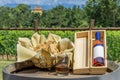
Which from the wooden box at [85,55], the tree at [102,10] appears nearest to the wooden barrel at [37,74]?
the wooden box at [85,55]

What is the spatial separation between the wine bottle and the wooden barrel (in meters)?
0.10

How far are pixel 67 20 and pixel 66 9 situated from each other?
3.46 ft

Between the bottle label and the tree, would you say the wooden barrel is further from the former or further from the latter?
the tree

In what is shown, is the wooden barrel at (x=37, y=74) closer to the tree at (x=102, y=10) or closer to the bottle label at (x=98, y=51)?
the bottle label at (x=98, y=51)

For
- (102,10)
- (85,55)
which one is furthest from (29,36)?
→ (102,10)

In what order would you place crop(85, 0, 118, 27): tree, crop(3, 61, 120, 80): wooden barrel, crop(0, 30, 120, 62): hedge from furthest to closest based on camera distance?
crop(85, 0, 118, 27): tree, crop(0, 30, 120, 62): hedge, crop(3, 61, 120, 80): wooden barrel

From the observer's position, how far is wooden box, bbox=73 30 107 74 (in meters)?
2.17

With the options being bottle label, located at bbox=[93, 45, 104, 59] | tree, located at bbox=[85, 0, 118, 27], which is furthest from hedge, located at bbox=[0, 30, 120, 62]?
tree, located at bbox=[85, 0, 118, 27]

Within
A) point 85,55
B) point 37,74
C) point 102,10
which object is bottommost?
point 37,74

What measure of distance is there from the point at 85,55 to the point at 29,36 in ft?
29.7

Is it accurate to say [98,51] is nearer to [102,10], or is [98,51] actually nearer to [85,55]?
[85,55]

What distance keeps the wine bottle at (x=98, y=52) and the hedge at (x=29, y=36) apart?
8.36 meters

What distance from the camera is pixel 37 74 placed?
222 centimetres

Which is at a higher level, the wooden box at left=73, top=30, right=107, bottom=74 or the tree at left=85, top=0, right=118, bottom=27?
the tree at left=85, top=0, right=118, bottom=27
